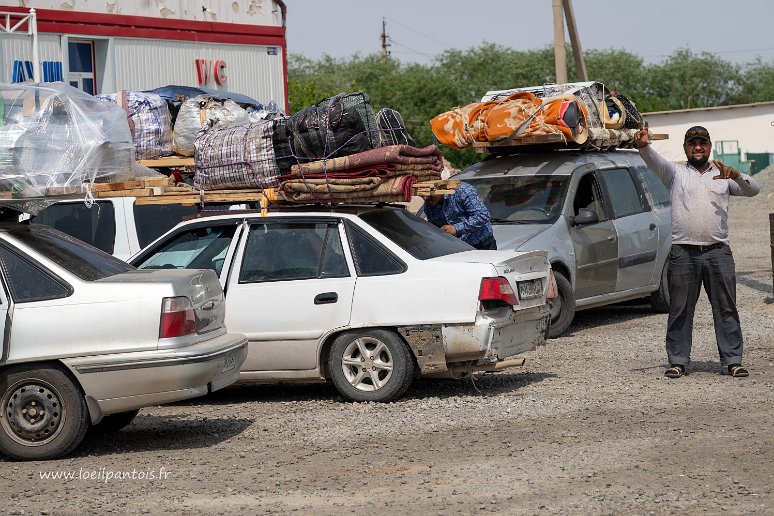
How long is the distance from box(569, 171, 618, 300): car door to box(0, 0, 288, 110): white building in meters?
11.9

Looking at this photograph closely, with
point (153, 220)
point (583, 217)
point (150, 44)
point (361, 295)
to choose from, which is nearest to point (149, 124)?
point (153, 220)

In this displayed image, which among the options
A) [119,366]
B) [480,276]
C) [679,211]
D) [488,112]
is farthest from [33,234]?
[488,112]

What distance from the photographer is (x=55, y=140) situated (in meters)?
8.23

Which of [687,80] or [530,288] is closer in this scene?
[530,288]

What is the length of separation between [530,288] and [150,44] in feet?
59.2

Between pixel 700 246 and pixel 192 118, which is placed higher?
pixel 192 118

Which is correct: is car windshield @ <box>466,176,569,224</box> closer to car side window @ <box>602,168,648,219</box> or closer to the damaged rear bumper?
car side window @ <box>602,168,648,219</box>

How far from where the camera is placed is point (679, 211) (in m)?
9.77

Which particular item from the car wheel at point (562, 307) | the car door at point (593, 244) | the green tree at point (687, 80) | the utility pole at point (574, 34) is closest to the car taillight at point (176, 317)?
the car wheel at point (562, 307)

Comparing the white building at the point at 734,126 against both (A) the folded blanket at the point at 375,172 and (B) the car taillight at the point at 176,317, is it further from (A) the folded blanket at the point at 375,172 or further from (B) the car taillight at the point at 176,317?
(B) the car taillight at the point at 176,317

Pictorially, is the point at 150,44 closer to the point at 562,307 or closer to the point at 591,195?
the point at 591,195

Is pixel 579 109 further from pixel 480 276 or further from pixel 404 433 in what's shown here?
pixel 404 433

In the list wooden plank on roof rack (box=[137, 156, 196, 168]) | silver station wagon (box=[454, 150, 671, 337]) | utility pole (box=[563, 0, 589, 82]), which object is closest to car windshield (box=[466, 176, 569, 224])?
silver station wagon (box=[454, 150, 671, 337])

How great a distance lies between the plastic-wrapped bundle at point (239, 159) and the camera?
30.9 feet
